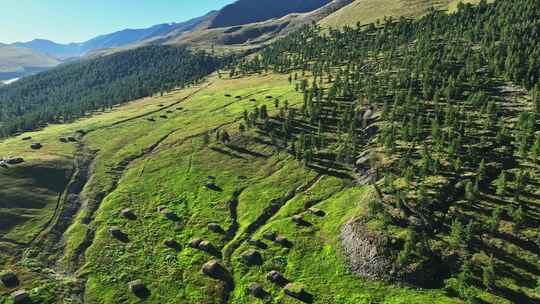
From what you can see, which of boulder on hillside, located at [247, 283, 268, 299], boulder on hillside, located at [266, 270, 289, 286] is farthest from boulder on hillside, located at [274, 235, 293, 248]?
boulder on hillside, located at [247, 283, 268, 299]

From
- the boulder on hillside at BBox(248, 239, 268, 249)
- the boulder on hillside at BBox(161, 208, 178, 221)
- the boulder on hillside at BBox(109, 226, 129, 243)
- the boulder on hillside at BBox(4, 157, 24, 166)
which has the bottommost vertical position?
the boulder on hillside at BBox(109, 226, 129, 243)

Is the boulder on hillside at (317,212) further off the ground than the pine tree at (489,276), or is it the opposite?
the pine tree at (489,276)

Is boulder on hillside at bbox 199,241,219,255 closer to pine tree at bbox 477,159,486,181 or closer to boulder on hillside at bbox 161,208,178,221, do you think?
boulder on hillside at bbox 161,208,178,221

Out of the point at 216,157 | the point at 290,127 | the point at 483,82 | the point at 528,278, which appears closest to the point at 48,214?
the point at 216,157

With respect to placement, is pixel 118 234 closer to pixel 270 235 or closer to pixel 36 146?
pixel 270 235

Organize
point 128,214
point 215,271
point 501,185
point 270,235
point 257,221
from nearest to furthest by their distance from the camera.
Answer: point 501,185 → point 215,271 → point 270,235 → point 257,221 → point 128,214

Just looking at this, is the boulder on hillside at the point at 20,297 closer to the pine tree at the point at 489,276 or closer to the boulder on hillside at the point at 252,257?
the boulder on hillside at the point at 252,257

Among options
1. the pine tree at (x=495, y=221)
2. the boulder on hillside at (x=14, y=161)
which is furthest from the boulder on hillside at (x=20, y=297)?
the pine tree at (x=495, y=221)

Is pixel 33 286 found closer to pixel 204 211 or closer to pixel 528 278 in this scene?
pixel 204 211

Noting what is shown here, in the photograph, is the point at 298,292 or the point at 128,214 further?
the point at 128,214

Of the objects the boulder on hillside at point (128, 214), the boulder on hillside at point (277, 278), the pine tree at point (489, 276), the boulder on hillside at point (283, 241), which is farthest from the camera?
the boulder on hillside at point (128, 214)

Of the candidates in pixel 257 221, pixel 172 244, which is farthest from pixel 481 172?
pixel 172 244
